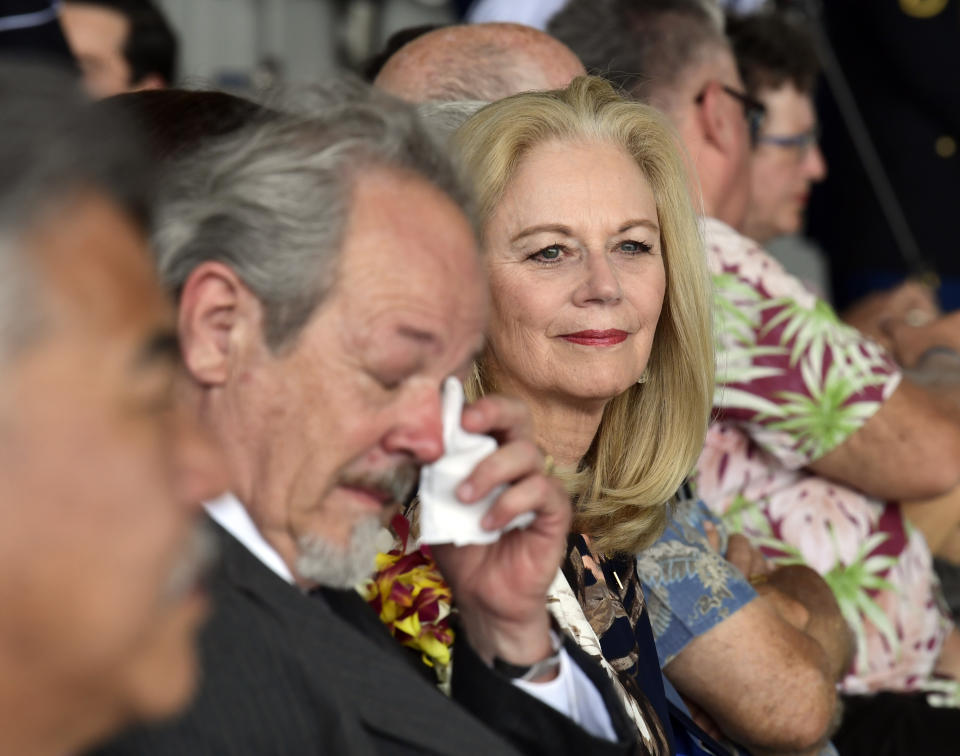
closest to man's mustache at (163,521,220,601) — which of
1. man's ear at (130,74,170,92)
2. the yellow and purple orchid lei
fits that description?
the yellow and purple orchid lei

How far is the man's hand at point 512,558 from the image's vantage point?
1.69 metres

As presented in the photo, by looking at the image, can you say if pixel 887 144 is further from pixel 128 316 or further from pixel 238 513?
pixel 128 316

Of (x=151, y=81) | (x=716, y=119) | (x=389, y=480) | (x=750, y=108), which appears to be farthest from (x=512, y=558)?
(x=151, y=81)

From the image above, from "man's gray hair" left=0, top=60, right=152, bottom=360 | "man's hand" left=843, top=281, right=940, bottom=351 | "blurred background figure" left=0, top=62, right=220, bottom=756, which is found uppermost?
"man's gray hair" left=0, top=60, right=152, bottom=360

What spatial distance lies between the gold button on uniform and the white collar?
15.8 ft

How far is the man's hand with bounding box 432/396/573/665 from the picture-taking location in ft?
5.56

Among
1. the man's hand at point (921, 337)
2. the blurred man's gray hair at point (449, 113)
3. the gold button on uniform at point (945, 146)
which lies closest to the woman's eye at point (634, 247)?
the blurred man's gray hair at point (449, 113)

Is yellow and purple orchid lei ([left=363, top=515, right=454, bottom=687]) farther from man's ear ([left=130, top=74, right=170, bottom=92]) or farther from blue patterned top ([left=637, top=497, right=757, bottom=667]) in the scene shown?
man's ear ([left=130, top=74, right=170, bottom=92])

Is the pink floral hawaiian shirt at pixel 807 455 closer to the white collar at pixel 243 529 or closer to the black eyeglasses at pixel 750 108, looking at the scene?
the black eyeglasses at pixel 750 108

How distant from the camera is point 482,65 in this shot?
3037mm

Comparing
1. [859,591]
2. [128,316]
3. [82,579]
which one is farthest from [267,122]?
[859,591]

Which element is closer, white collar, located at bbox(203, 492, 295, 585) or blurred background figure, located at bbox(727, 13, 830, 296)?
white collar, located at bbox(203, 492, 295, 585)

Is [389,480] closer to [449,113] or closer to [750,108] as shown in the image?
[449,113]

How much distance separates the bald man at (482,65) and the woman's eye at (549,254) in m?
0.66
